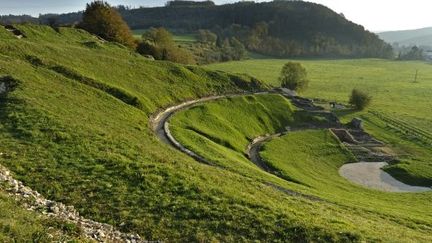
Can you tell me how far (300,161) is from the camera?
69750 mm

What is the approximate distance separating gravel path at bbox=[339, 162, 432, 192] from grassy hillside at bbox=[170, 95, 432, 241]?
6.85 feet

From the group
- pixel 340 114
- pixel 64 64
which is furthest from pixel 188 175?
pixel 340 114

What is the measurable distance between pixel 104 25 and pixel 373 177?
76.6 metres

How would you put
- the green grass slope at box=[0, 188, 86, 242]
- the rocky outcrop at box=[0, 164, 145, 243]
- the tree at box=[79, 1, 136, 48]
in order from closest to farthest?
the green grass slope at box=[0, 188, 86, 242]
the rocky outcrop at box=[0, 164, 145, 243]
the tree at box=[79, 1, 136, 48]

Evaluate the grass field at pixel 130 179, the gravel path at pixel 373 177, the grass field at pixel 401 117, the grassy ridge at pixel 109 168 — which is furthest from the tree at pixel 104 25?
the gravel path at pixel 373 177

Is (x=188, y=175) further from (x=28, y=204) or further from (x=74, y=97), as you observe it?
(x=74, y=97)

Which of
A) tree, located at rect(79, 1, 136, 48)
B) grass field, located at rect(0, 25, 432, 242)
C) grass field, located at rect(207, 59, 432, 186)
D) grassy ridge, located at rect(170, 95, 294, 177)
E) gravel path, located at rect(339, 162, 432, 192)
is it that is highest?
tree, located at rect(79, 1, 136, 48)

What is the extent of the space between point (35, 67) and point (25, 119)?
23.4 m

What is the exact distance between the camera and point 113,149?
3438 cm

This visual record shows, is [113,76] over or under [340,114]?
over

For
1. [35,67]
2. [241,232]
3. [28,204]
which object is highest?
[35,67]

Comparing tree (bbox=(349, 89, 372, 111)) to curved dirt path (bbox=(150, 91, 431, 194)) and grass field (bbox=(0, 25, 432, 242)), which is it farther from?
grass field (bbox=(0, 25, 432, 242))

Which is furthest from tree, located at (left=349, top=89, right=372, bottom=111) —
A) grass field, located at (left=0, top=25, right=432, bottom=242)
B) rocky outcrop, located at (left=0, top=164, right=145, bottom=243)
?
rocky outcrop, located at (left=0, top=164, right=145, bottom=243)

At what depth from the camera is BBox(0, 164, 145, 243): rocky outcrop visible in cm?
2125
